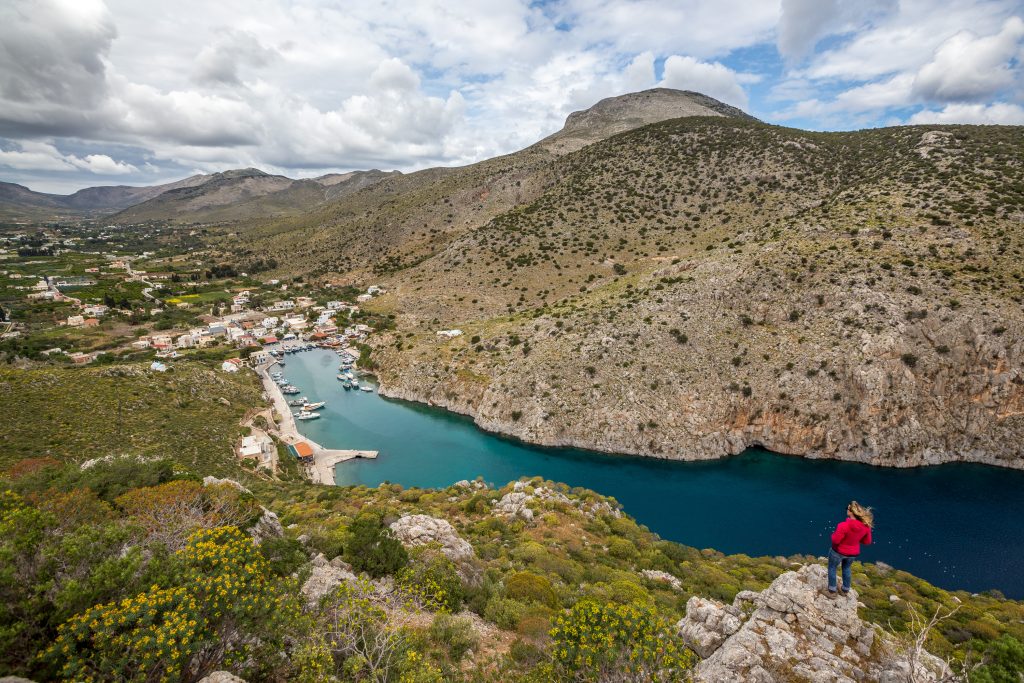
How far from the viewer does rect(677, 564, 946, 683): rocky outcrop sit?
8.85 m

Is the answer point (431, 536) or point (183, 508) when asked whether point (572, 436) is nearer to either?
point (431, 536)

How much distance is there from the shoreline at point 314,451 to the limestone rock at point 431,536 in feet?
77.4

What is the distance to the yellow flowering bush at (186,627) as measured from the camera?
20.4 ft

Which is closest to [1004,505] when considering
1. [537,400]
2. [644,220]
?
[537,400]

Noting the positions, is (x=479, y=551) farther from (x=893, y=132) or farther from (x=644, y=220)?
(x=893, y=132)

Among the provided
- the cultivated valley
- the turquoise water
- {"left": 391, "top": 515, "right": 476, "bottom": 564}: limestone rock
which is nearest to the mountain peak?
the cultivated valley

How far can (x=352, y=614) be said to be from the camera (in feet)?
29.0

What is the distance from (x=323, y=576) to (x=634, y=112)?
18500 cm

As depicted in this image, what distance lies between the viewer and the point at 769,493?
36.5 meters

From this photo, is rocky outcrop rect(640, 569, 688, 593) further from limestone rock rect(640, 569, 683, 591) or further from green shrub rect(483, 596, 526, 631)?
green shrub rect(483, 596, 526, 631)

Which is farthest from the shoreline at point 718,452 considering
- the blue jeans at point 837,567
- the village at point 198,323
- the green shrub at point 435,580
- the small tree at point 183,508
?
the small tree at point 183,508

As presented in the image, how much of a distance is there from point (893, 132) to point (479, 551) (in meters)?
92.4

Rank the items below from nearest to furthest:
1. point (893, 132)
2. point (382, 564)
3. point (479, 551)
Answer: point (382, 564)
point (479, 551)
point (893, 132)

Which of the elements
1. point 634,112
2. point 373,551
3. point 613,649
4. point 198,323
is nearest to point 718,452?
point 373,551
